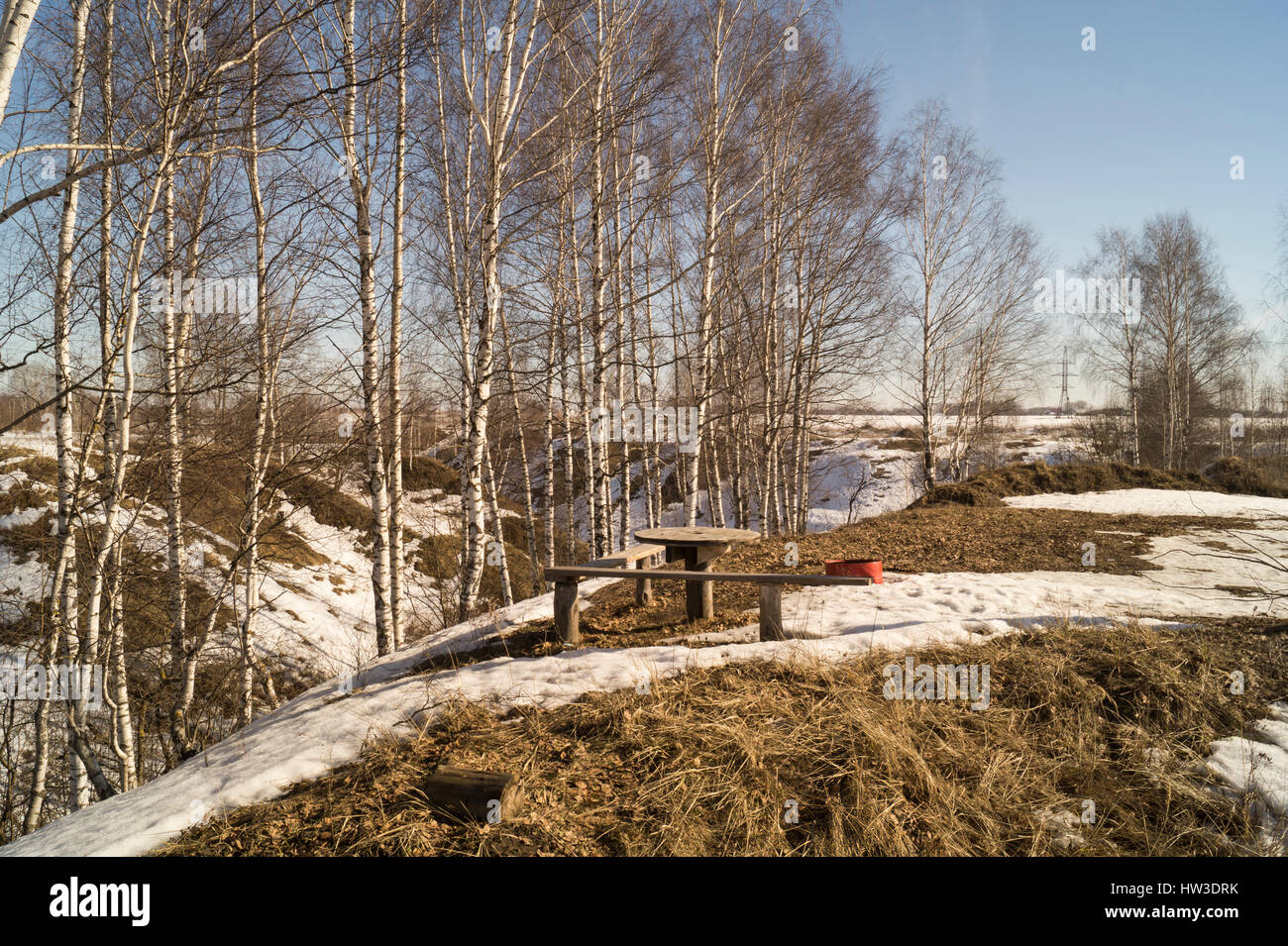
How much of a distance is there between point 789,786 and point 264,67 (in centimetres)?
687

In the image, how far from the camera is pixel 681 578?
191 inches

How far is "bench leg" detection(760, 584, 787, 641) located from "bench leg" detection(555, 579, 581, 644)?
4.88ft

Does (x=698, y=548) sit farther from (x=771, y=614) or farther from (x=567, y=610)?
(x=567, y=610)

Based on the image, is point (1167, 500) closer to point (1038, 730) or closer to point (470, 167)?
point (1038, 730)

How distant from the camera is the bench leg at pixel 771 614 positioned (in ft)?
15.6

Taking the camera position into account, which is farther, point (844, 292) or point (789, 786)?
point (844, 292)

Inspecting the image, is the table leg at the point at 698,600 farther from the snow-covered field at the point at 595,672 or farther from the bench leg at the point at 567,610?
the bench leg at the point at 567,610

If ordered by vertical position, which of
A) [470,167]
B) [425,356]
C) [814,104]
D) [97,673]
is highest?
[814,104]

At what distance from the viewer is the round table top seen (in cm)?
571

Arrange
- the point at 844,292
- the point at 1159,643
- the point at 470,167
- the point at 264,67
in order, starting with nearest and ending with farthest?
1. the point at 1159,643
2. the point at 264,67
3. the point at 470,167
4. the point at 844,292

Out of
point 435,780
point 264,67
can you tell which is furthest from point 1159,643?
point 264,67

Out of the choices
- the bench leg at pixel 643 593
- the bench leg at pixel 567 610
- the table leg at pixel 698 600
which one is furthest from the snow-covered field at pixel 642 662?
the bench leg at pixel 643 593

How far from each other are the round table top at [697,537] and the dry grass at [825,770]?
1881 mm

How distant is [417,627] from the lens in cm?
1193
